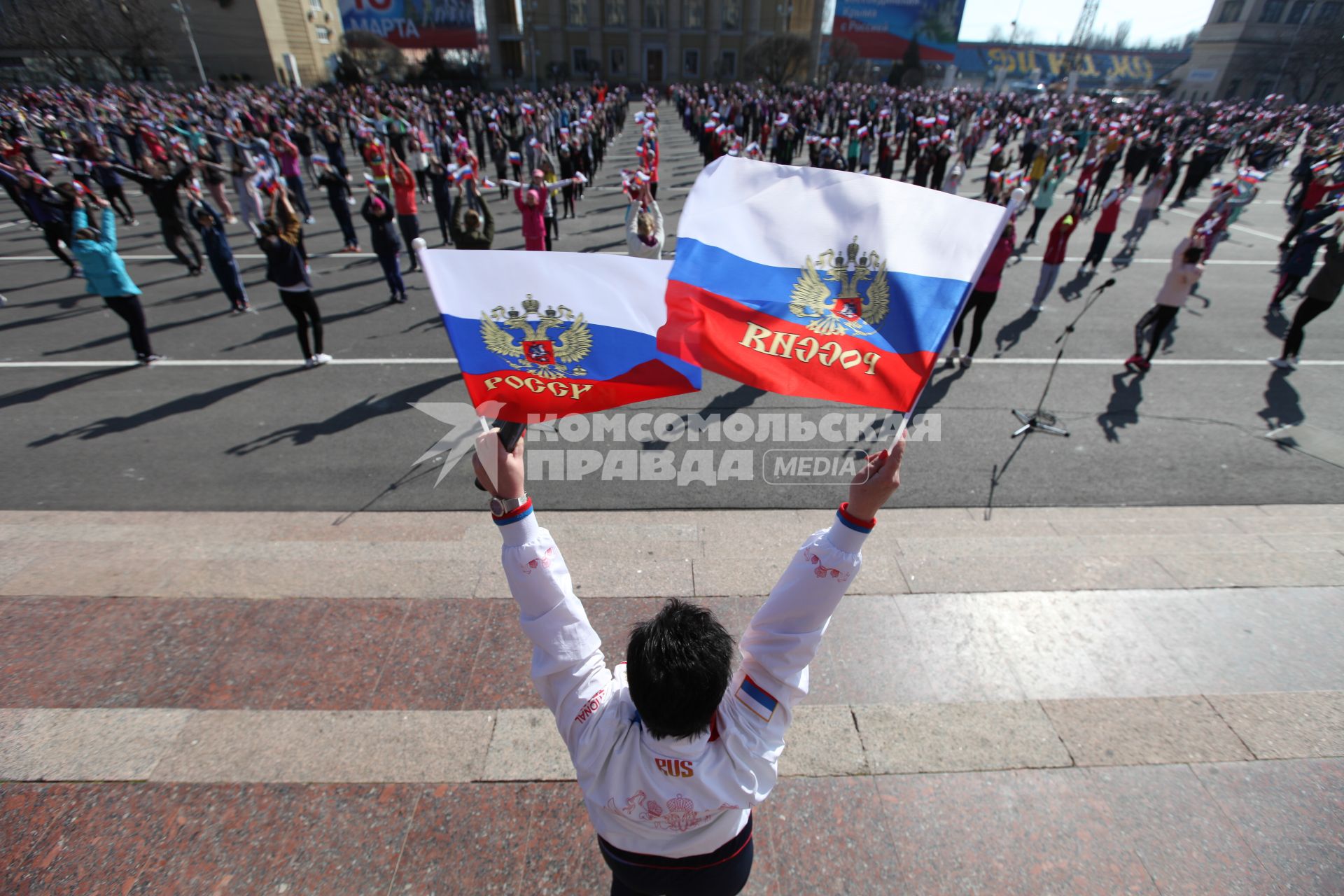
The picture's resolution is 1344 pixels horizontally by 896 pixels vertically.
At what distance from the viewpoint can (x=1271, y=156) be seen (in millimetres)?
23688

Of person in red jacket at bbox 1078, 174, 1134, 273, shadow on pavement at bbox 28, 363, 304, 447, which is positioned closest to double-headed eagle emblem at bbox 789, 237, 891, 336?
shadow on pavement at bbox 28, 363, 304, 447

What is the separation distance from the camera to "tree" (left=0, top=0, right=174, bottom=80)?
Answer: 1811 inches

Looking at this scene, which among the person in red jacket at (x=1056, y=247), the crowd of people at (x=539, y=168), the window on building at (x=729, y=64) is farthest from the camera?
the window on building at (x=729, y=64)

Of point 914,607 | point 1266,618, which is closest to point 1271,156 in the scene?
point 1266,618

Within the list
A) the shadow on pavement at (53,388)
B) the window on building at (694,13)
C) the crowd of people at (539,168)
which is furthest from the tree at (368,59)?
the shadow on pavement at (53,388)

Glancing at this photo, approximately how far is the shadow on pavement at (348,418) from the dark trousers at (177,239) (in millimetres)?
7489

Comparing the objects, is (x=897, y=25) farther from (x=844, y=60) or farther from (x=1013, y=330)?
(x=1013, y=330)

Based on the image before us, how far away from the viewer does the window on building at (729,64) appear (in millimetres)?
70312

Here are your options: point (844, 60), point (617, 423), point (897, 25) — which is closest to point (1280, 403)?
point (617, 423)

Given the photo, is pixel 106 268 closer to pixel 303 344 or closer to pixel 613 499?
pixel 303 344

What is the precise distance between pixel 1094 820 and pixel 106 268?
1146 centimetres

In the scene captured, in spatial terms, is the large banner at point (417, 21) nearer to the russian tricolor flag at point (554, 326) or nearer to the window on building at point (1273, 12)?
the window on building at point (1273, 12)

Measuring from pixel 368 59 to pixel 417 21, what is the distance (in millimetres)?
12511

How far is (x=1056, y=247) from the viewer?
32.4 ft
